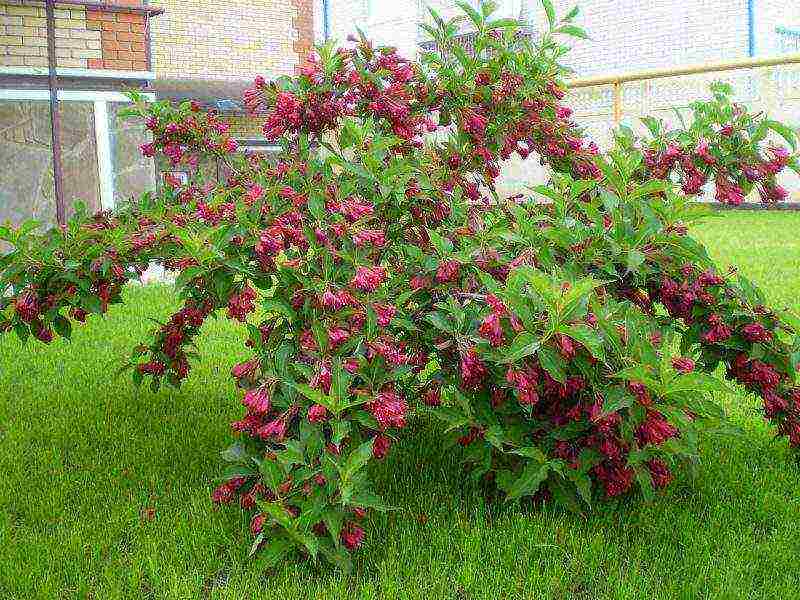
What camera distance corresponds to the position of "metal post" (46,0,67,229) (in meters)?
7.26

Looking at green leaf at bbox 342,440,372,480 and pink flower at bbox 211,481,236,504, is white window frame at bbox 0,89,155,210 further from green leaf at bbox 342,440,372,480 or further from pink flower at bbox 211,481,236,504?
green leaf at bbox 342,440,372,480

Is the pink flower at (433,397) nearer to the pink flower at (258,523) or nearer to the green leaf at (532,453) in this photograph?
the green leaf at (532,453)

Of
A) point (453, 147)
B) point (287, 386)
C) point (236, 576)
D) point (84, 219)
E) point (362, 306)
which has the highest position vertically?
point (453, 147)

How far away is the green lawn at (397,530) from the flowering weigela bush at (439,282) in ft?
0.44

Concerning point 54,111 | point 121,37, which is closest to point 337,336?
point 54,111

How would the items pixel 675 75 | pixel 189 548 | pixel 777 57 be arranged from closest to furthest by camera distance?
pixel 189 548 < pixel 777 57 < pixel 675 75

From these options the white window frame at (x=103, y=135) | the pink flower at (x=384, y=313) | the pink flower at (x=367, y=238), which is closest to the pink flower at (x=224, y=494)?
the pink flower at (x=384, y=313)

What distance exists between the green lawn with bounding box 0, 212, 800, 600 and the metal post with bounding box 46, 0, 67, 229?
4040mm

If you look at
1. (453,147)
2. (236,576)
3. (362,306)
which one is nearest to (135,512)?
(236,576)

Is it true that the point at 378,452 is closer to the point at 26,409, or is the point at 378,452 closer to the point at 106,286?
the point at 106,286

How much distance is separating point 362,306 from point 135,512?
1.07m

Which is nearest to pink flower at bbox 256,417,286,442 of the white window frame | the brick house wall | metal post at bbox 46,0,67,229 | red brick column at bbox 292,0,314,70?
metal post at bbox 46,0,67,229

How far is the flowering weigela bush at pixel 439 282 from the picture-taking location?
2.23m

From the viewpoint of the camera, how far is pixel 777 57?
39.7 feet
